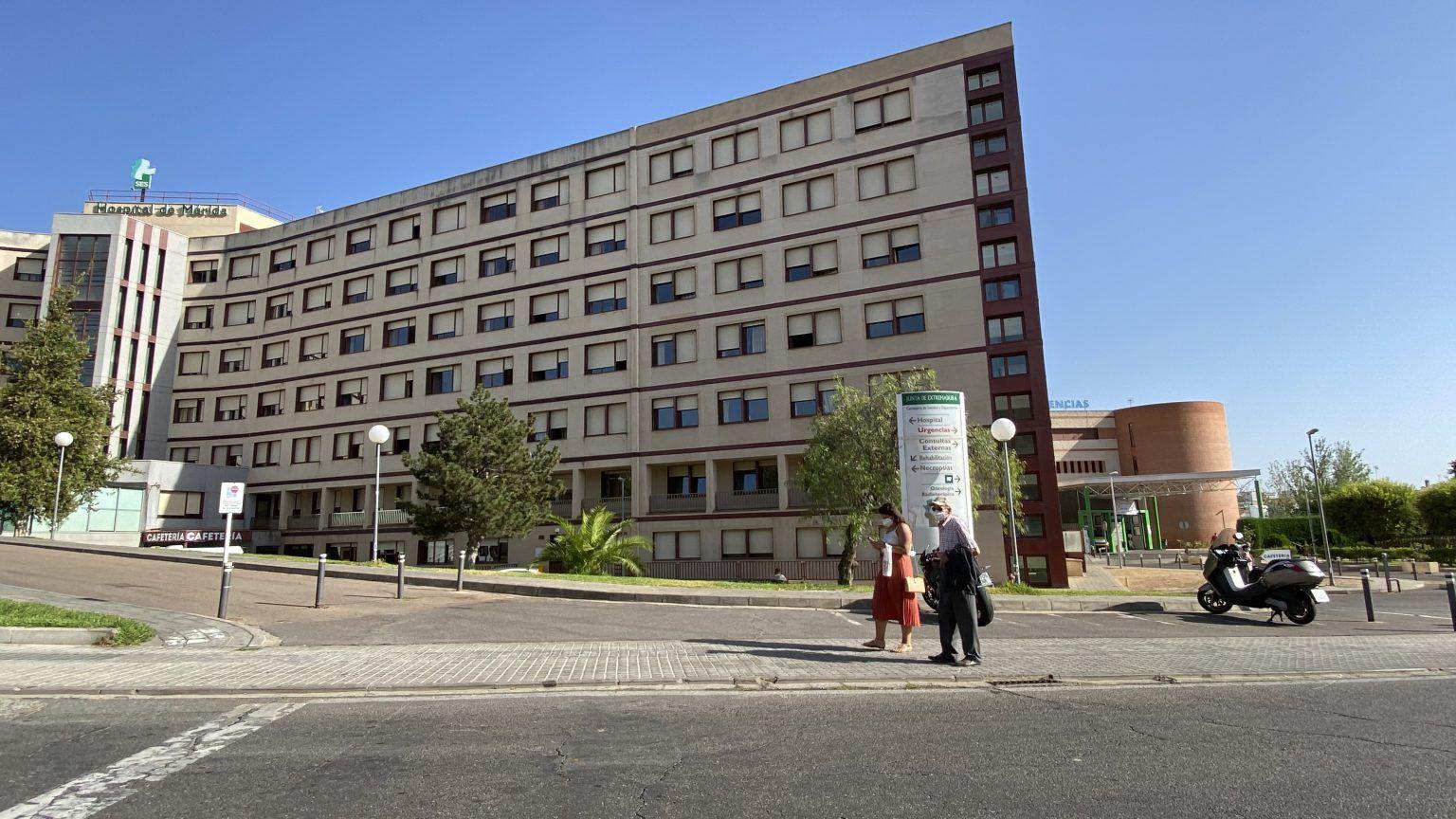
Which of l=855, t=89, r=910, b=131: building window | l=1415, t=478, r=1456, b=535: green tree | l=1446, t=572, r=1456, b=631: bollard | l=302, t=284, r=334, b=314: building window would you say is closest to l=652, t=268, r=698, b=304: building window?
l=855, t=89, r=910, b=131: building window

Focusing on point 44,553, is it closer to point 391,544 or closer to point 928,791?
point 391,544

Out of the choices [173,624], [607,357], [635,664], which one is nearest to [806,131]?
[607,357]

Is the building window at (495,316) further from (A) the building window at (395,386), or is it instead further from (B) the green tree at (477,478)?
(B) the green tree at (477,478)

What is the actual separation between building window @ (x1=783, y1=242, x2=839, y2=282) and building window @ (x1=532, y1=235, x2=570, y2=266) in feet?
40.3

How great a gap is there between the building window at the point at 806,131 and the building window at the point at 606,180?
8.67 metres

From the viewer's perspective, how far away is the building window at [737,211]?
→ 124 ft

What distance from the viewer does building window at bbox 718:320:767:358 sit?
36656 millimetres

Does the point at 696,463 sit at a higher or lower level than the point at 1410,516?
higher

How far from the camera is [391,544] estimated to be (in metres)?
41.7

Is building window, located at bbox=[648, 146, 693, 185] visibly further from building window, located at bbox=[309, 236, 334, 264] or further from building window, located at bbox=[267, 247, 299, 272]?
building window, located at bbox=[267, 247, 299, 272]

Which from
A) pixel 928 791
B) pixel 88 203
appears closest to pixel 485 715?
pixel 928 791

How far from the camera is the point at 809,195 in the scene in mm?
36844

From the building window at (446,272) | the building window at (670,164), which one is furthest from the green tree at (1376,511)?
the building window at (446,272)

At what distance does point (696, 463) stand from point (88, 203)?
53092mm
